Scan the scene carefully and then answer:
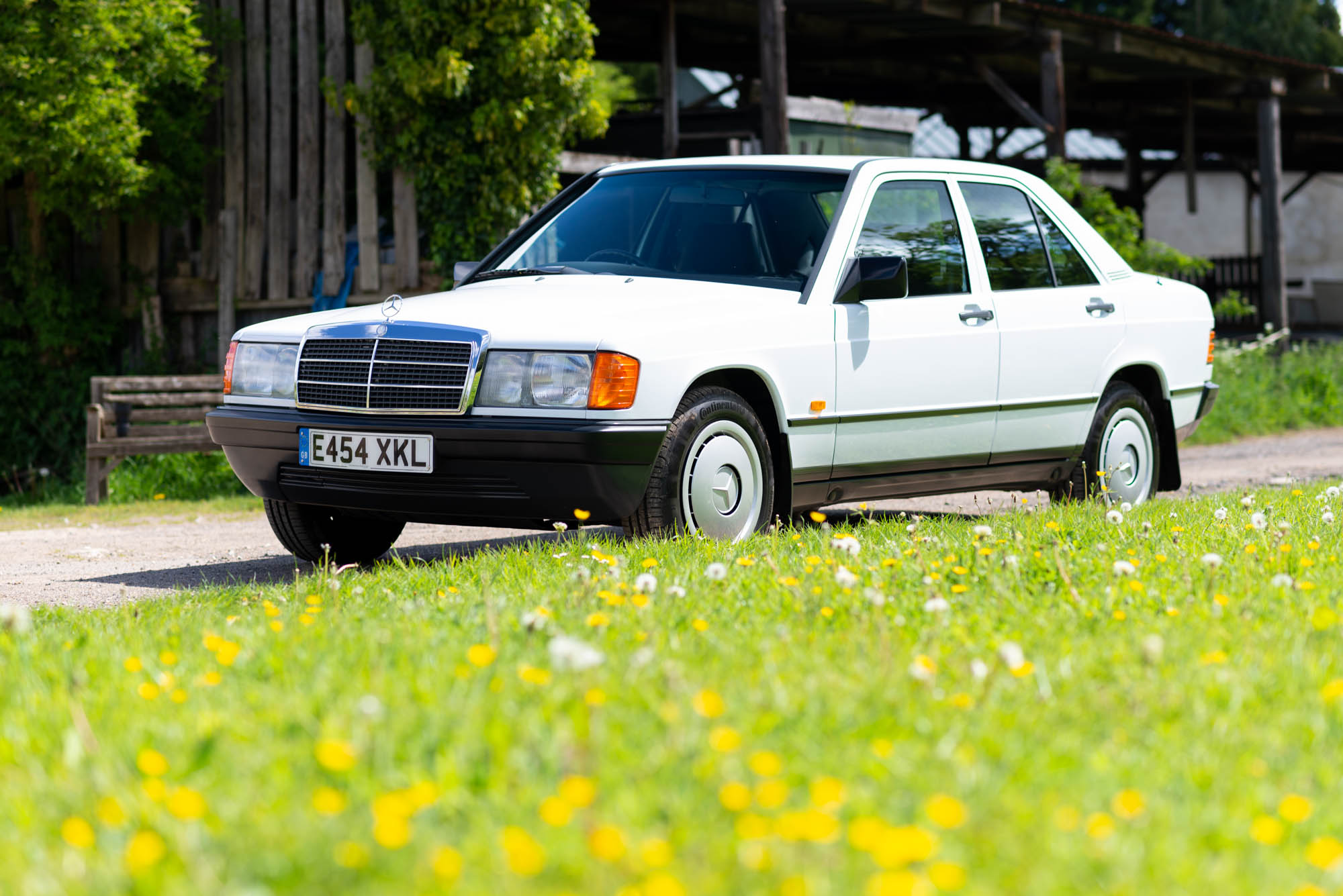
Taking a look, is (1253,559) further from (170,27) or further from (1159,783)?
(170,27)

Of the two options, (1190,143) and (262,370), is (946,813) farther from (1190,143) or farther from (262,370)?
(1190,143)

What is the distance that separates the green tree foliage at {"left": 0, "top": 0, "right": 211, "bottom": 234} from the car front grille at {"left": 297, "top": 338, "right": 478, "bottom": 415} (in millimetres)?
7533

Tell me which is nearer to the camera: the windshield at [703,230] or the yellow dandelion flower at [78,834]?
the yellow dandelion flower at [78,834]

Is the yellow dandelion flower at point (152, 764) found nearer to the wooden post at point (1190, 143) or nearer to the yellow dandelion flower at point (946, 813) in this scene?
the yellow dandelion flower at point (946, 813)

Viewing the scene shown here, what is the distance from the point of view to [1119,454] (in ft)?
24.8

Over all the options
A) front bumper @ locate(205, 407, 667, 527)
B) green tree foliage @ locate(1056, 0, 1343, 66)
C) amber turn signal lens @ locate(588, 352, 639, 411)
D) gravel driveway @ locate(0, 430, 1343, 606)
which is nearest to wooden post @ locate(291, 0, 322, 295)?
gravel driveway @ locate(0, 430, 1343, 606)

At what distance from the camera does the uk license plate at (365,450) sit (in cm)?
548

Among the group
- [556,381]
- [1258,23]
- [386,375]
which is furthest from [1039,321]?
[1258,23]

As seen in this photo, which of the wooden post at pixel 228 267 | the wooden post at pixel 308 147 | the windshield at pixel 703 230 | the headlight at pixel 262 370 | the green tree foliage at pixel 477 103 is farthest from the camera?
the wooden post at pixel 228 267

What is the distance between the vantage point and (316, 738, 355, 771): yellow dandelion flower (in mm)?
2404

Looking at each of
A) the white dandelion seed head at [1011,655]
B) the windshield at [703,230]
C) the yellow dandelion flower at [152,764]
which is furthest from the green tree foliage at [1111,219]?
the yellow dandelion flower at [152,764]

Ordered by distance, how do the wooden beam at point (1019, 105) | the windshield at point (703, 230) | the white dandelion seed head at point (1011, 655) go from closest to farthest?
the white dandelion seed head at point (1011, 655) < the windshield at point (703, 230) < the wooden beam at point (1019, 105)

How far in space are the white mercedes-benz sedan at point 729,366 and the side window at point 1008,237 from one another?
1 centimetres

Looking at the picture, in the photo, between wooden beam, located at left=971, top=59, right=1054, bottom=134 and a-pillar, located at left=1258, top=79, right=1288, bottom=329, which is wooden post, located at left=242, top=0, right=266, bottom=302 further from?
a-pillar, located at left=1258, top=79, right=1288, bottom=329
